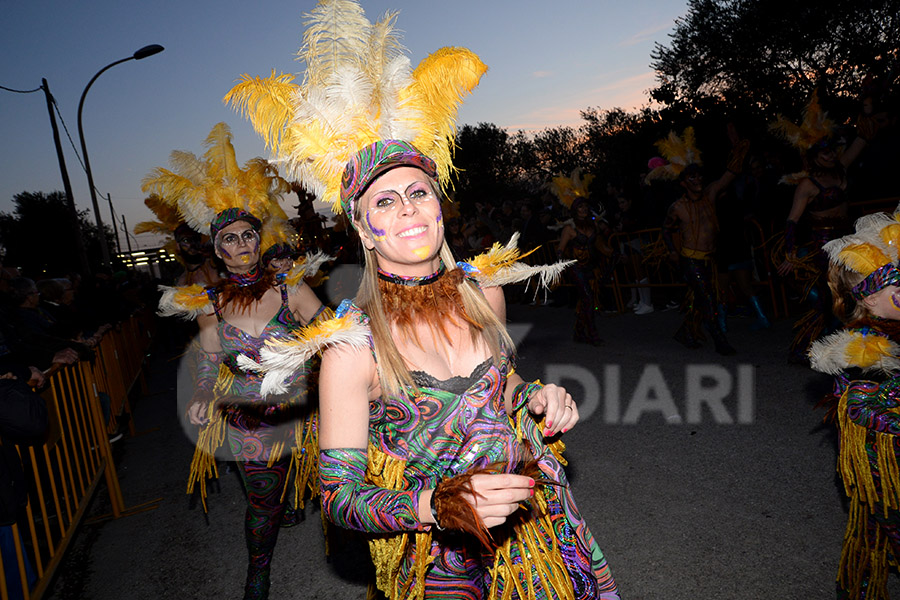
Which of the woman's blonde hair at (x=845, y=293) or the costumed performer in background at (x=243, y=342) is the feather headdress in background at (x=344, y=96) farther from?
the woman's blonde hair at (x=845, y=293)

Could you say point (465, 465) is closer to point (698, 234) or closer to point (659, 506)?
point (659, 506)

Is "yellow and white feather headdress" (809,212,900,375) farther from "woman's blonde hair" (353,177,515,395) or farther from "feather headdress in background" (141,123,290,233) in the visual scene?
"feather headdress in background" (141,123,290,233)

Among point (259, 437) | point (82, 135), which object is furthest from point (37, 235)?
point (259, 437)

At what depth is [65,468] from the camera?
4.98 meters

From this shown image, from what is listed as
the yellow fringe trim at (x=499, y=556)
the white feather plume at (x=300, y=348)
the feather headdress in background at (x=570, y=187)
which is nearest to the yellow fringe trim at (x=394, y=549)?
the yellow fringe trim at (x=499, y=556)

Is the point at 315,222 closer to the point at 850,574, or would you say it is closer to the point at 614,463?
the point at 614,463

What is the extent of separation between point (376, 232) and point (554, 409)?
2.53ft

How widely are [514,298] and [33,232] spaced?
4859 cm

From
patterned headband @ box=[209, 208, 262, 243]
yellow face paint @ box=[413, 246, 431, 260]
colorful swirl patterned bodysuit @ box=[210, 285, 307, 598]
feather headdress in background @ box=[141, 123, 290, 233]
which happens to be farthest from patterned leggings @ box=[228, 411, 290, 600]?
yellow face paint @ box=[413, 246, 431, 260]

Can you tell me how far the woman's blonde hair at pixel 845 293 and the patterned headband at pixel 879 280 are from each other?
0.13ft

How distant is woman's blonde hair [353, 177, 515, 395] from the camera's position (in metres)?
1.69

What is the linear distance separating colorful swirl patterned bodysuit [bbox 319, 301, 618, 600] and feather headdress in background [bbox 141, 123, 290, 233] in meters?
2.35

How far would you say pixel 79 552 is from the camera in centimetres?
441

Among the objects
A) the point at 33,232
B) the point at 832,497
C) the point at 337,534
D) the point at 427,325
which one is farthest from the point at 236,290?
the point at 33,232
